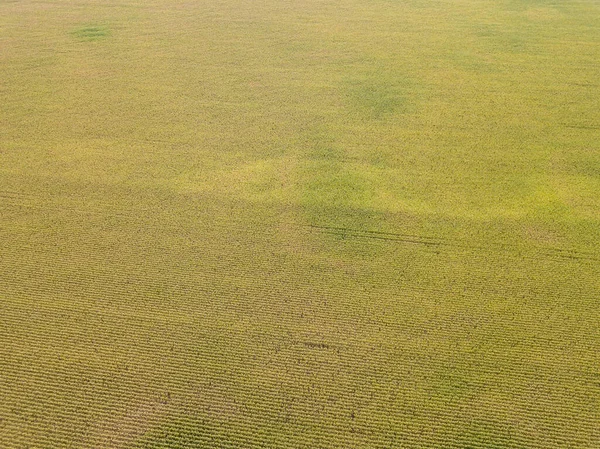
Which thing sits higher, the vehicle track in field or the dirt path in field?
the vehicle track in field

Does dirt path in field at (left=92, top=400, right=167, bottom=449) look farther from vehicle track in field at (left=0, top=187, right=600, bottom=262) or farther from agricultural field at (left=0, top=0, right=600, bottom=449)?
vehicle track in field at (left=0, top=187, right=600, bottom=262)

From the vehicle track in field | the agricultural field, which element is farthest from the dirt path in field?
the vehicle track in field

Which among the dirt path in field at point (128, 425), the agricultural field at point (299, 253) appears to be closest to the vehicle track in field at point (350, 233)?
the agricultural field at point (299, 253)

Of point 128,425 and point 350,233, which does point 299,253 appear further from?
point 128,425

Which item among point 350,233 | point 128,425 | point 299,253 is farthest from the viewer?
point 350,233

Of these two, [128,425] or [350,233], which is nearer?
[128,425]

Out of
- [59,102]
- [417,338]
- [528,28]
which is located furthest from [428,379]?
[528,28]

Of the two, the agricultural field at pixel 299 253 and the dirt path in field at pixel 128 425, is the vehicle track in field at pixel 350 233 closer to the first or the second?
the agricultural field at pixel 299 253

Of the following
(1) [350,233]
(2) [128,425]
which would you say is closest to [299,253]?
(1) [350,233]
